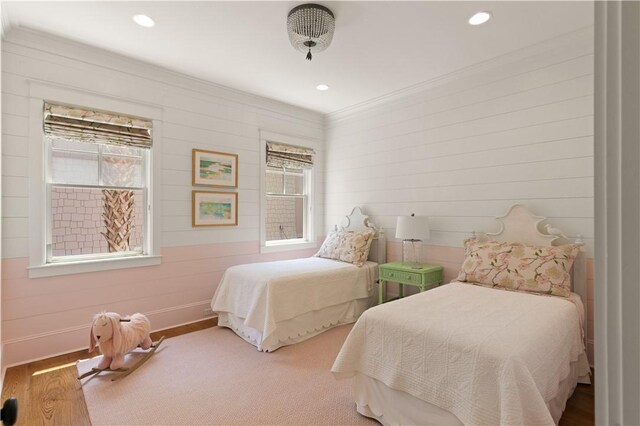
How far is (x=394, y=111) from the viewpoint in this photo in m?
4.15

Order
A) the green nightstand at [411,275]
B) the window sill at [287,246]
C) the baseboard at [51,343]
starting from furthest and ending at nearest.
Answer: the window sill at [287,246], the green nightstand at [411,275], the baseboard at [51,343]

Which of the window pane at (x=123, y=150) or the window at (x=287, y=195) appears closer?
the window pane at (x=123, y=150)

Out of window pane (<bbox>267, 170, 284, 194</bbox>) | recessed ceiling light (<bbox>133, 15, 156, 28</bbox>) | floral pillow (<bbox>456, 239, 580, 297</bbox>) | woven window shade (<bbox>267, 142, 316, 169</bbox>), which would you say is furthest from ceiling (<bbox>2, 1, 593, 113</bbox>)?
floral pillow (<bbox>456, 239, 580, 297</bbox>)

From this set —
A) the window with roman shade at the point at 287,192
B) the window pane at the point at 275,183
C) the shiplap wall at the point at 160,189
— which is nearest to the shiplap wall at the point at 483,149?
the window with roman shade at the point at 287,192

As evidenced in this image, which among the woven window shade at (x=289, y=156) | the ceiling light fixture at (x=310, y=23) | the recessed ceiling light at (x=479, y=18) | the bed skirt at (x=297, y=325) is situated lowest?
the bed skirt at (x=297, y=325)

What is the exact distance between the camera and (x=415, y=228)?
3.55 metres

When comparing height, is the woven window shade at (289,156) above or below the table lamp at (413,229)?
above

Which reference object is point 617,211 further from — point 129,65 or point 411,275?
point 129,65

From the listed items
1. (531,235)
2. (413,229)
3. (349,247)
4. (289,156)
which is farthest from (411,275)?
(289,156)

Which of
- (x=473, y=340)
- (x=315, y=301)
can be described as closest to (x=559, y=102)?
(x=473, y=340)

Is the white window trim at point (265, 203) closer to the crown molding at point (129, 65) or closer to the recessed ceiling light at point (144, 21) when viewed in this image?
the crown molding at point (129, 65)

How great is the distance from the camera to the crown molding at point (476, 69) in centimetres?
275

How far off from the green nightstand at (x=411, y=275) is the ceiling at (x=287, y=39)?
82.2 inches

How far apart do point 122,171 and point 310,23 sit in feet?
7.71
